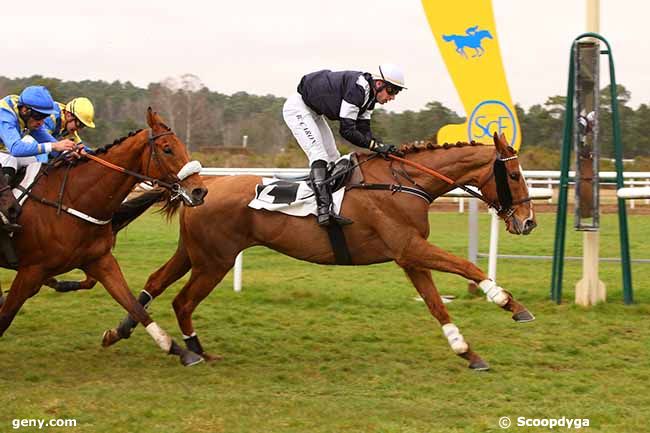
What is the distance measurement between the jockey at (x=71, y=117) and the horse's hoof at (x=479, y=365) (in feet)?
10.7

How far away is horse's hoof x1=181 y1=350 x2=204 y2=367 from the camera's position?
6145 millimetres

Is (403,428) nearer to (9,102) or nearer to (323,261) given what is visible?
(323,261)

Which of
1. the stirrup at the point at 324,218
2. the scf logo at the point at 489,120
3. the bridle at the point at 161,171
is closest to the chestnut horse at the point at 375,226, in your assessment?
the stirrup at the point at 324,218

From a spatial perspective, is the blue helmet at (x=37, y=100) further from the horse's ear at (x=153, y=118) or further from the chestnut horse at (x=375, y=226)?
the chestnut horse at (x=375, y=226)

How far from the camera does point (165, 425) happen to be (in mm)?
4680

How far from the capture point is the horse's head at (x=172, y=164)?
18.8ft

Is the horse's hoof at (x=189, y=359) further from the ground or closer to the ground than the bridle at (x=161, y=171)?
closer to the ground

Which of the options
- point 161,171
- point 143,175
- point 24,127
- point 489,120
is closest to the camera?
point 161,171

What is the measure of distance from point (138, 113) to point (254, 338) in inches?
966

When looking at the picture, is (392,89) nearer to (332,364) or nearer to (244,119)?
(332,364)

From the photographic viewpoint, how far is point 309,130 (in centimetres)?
671

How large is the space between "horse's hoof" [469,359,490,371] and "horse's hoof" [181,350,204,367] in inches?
73.4

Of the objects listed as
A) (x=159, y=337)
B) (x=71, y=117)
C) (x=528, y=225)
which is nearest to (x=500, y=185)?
(x=528, y=225)

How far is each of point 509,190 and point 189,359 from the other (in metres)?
2.52
